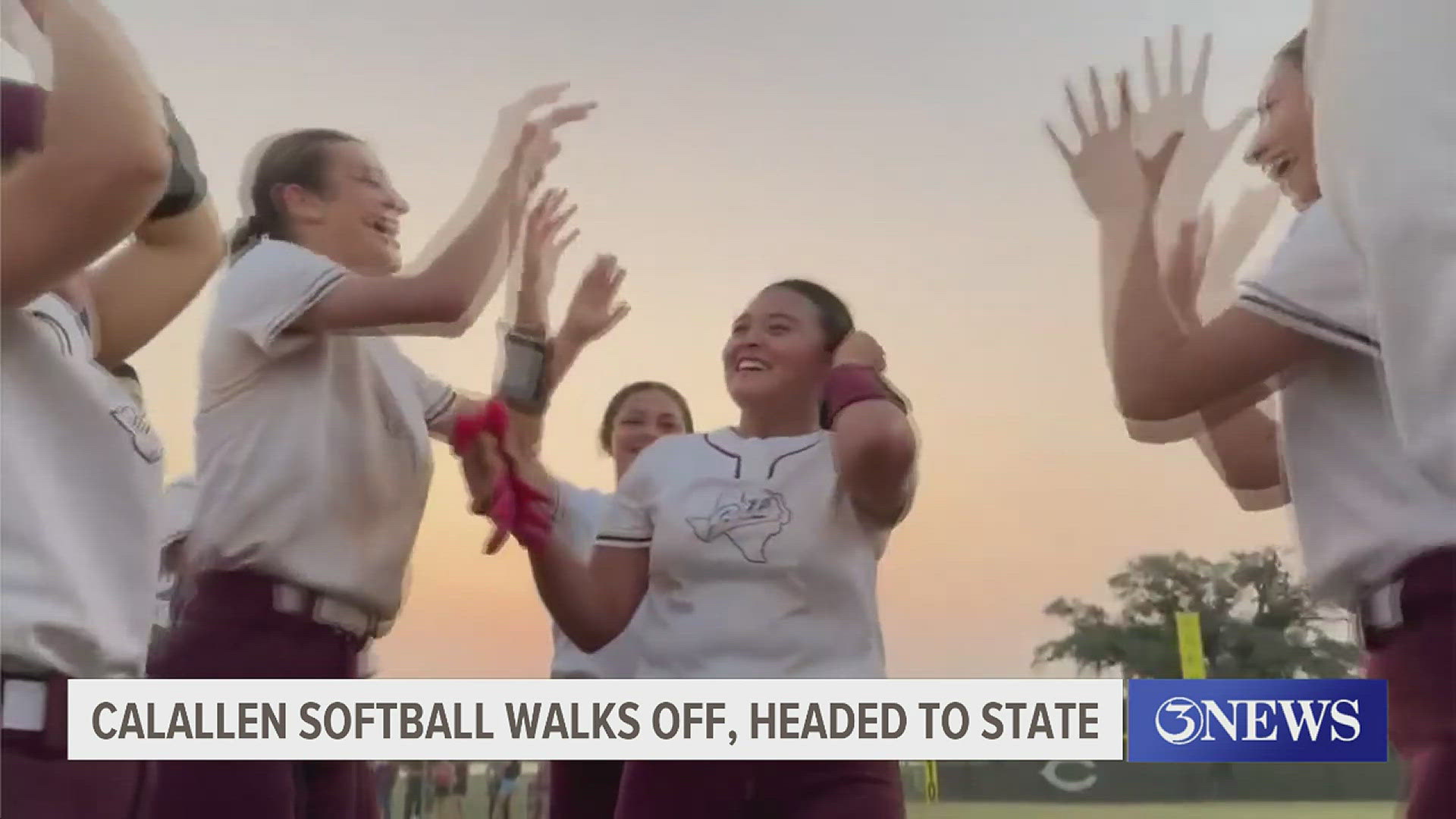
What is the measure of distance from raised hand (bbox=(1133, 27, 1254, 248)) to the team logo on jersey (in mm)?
781

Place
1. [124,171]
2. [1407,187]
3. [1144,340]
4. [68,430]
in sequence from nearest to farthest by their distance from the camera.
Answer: [1407,187] < [124,171] < [68,430] < [1144,340]

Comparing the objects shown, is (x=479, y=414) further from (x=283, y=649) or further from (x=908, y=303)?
(x=908, y=303)

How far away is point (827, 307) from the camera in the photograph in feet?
3.45

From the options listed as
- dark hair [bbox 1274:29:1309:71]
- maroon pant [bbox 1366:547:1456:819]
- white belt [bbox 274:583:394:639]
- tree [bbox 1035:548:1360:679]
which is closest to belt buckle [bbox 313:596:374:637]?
white belt [bbox 274:583:394:639]

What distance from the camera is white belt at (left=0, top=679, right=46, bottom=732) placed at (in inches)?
27.7

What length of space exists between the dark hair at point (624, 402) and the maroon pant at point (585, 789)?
26 cm

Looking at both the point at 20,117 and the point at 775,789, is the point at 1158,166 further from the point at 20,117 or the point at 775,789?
the point at 20,117

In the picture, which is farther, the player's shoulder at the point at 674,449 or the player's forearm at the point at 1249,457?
the player's shoulder at the point at 674,449

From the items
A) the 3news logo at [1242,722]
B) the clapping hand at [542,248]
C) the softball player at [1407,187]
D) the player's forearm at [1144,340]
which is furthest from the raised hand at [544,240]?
the softball player at [1407,187]

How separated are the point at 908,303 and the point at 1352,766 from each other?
0.49 meters

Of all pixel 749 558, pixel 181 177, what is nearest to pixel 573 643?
pixel 749 558

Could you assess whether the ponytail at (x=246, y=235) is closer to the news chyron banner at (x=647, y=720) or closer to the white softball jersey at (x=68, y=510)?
the white softball jersey at (x=68, y=510)

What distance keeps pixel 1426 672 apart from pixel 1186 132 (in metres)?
0.47

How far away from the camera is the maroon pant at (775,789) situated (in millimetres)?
952
